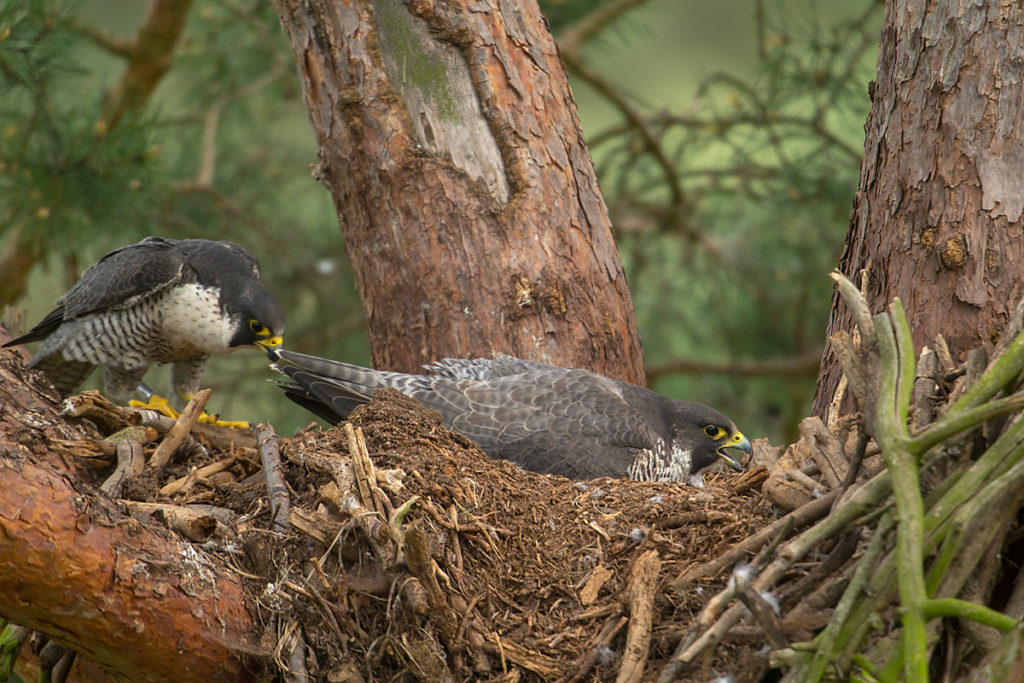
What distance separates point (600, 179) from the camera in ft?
22.8

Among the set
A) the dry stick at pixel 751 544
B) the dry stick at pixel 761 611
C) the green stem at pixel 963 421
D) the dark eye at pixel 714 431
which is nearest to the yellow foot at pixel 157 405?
the dark eye at pixel 714 431

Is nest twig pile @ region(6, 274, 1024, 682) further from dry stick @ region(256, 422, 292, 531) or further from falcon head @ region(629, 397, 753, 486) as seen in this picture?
falcon head @ region(629, 397, 753, 486)

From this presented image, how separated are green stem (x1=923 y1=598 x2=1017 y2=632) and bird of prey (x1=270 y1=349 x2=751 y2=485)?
5.60 feet

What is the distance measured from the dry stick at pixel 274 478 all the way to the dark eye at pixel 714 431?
5.83 ft

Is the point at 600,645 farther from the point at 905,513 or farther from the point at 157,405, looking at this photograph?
the point at 157,405

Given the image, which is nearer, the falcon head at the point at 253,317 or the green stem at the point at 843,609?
the green stem at the point at 843,609

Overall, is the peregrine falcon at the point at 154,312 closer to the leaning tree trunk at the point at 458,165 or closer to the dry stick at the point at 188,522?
the leaning tree trunk at the point at 458,165

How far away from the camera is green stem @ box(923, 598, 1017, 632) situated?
1.63m

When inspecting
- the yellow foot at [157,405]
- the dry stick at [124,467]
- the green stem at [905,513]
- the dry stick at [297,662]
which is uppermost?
the green stem at [905,513]

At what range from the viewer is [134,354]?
435 centimetres

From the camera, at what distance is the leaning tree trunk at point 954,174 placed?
2654 mm

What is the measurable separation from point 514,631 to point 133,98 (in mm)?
4509

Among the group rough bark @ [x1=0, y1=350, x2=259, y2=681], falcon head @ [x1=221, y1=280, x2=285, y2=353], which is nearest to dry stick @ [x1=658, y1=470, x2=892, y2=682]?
rough bark @ [x1=0, y1=350, x2=259, y2=681]

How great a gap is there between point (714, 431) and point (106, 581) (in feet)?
7.92
